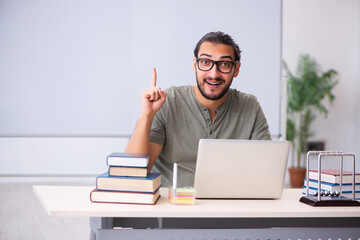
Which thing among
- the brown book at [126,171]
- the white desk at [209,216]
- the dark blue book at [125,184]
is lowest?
the white desk at [209,216]

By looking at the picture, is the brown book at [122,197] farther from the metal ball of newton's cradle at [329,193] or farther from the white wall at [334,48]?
the white wall at [334,48]

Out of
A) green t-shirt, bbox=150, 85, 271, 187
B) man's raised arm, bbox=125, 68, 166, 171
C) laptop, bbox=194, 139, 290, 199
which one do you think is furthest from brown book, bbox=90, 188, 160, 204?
green t-shirt, bbox=150, 85, 271, 187

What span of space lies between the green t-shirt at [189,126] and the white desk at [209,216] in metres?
0.40

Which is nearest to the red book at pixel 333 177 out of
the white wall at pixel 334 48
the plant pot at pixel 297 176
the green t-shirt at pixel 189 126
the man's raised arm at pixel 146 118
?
the green t-shirt at pixel 189 126

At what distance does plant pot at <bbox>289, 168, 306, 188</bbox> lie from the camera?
5672 mm

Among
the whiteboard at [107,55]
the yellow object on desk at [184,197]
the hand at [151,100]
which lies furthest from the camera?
the whiteboard at [107,55]

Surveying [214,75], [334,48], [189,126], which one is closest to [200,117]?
[189,126]

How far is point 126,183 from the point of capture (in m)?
1.62

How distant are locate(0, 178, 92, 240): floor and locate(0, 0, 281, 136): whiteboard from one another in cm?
74

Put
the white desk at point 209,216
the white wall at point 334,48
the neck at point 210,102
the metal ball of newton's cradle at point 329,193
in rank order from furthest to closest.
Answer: the white wall at point 334,48 → the neck at point 210,102 → the metal ball of newton's cradle at point 329,193 → the white desk at point 209,216

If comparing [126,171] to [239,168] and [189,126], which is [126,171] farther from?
[189,126]

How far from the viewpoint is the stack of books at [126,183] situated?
63.3 inches

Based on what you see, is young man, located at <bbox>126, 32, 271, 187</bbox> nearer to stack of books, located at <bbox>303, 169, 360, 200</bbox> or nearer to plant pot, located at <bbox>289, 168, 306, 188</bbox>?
stack of books, located at <bbox>303, 169, 360, 200</bbox>

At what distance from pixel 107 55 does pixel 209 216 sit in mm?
2974
